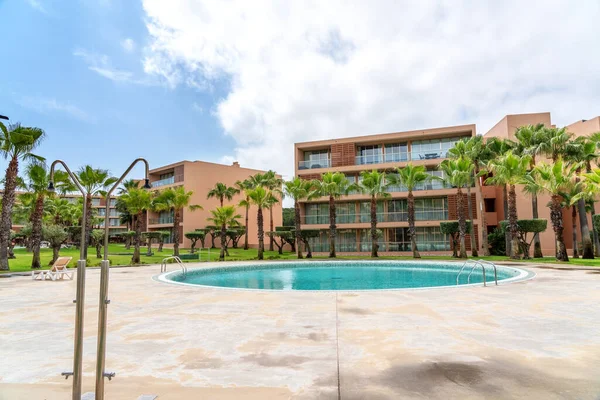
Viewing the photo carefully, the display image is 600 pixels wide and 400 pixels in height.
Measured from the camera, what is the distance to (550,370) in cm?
405

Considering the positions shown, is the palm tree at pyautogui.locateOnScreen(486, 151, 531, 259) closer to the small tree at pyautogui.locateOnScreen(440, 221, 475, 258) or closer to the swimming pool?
the small tree at pyautogui.locateOnScreen(440, 221, 475, 258)

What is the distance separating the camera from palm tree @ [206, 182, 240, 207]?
147ft

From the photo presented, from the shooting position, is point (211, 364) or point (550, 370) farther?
point (211, 364)

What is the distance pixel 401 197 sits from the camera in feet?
111

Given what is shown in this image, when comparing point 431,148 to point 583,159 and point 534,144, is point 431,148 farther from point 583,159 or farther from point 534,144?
point 583,159

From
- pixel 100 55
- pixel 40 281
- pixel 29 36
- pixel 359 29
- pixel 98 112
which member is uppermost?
pixel 359 29

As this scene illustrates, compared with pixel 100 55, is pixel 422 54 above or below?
above

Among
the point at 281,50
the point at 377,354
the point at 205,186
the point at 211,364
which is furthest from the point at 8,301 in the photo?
the point at 205,186

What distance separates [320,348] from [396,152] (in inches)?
1269

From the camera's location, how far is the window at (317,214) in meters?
35.9

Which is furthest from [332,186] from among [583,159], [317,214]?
[583,159]

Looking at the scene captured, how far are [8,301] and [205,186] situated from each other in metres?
37.4

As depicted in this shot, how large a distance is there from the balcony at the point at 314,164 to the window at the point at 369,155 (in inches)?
123

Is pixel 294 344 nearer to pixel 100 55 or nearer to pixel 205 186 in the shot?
pixel 100 55
